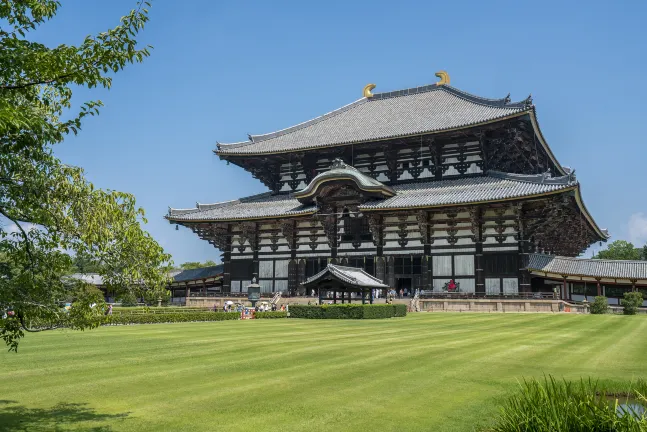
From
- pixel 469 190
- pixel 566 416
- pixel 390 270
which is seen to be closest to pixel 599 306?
pixel 469 190

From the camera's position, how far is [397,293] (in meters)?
48.6

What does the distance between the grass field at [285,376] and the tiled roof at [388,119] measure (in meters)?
29.5

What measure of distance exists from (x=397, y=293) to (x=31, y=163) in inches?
1702

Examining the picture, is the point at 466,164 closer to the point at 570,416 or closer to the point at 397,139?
the point at 397,139

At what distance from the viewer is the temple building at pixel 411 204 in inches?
1710

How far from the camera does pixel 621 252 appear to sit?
10062 centimetres

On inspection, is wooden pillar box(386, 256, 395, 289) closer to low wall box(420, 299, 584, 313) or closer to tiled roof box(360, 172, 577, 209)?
low wall box(420, 299, 584, 313)

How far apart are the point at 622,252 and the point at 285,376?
104 meters

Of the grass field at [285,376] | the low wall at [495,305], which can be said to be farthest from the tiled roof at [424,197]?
the grass field at [285,376]

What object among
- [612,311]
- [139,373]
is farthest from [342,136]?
[139,373]

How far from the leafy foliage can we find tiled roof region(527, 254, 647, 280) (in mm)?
59532

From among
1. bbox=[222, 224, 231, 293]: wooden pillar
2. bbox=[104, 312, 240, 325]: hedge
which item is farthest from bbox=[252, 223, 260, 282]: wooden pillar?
bbox=[104, 312, 240, 325]: hedge

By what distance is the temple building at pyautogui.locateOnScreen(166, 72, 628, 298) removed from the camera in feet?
143

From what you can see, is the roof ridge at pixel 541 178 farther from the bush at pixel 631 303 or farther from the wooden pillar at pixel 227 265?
the wooden pillar at pixel 227 265
